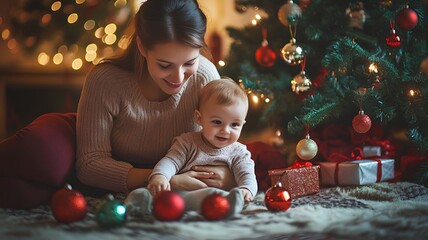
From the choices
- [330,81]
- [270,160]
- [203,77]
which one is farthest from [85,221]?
[330,81]

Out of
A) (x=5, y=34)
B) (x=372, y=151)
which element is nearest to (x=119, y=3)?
(x=5, y=34)

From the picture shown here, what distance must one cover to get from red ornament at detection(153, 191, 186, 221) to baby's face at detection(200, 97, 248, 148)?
291 millimetres

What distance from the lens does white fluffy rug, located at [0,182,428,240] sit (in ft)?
3.45

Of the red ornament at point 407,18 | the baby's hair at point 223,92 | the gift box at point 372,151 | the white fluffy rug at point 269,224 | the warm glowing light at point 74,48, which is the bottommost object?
the white fluffy rug at point 269,224

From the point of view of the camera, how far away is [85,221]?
116cm

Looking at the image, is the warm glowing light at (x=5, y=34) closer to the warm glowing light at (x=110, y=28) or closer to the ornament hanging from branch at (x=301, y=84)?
the warm glowing light at (x=110, y=28)

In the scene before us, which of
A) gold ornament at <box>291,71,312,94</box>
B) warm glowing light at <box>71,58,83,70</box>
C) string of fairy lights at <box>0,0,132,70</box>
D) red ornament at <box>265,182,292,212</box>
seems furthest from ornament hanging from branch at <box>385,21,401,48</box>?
warm glowing light at <box>71,58,83,70</box>

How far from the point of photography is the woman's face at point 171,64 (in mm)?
1351

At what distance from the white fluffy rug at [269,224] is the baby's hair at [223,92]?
0.30m

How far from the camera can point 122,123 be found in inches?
59.6

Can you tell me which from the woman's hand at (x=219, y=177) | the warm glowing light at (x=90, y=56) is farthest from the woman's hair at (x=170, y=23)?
the warm glowing light at (x=90, y=56)

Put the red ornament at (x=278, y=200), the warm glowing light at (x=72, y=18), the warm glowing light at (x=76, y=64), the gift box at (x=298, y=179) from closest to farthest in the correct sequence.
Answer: the red ornament at (x=278, y=200) < the gift box at (x=298, y=179) < the warm glowing light at (x=72, y=18) < the warm glowing light at (x=76, y=64)

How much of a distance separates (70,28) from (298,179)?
2.11 metres

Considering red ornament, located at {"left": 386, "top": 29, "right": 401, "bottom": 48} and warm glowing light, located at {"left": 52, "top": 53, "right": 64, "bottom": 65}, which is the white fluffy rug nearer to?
red ornament, located at {"left": 386, "top": 29, "right": 401, "bottom": 48}
